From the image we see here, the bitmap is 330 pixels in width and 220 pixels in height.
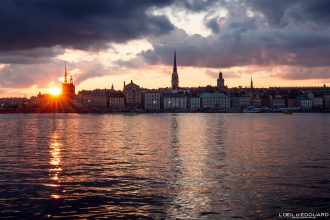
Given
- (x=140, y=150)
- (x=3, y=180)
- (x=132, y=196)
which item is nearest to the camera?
(x=132, y=196)

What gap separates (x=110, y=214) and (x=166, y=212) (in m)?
2.02

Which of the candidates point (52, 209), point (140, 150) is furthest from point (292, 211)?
point (140, 150)

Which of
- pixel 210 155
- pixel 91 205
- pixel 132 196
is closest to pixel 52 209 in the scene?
pixel 91 205

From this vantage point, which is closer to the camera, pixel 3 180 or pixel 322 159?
pixel 3 180

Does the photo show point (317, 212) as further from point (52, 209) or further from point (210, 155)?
point (210, 155)

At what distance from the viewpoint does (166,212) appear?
18.7 metres

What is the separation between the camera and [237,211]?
18.9 meters

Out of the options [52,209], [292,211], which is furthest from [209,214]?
[52,209]

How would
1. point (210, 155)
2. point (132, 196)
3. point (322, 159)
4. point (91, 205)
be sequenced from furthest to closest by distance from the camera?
point (210, 155)
point (322, 159)
point (132, 196)
point (91, 205)

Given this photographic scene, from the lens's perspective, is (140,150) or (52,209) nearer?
(52,209)

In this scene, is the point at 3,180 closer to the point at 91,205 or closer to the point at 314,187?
the point at 91,205

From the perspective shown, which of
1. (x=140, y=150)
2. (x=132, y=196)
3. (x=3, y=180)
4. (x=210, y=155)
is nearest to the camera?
(x=132, y=196)

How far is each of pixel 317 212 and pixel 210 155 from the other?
60.9 feet

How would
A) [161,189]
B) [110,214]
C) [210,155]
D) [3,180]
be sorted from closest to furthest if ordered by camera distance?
[110,214], [161,189], [3,180], [210,155]
